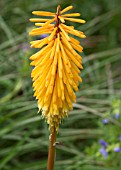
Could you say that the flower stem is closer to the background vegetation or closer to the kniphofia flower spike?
the kniphofia flower spike

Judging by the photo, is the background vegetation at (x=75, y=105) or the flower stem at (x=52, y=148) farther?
the background vegetation at (x=75, y=105)

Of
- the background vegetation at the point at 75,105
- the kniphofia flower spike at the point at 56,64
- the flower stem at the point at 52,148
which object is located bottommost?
the background vegetation at the point at 75,105

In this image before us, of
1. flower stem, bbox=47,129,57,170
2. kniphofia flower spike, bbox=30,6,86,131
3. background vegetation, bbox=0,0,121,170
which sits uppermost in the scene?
kniphofia flower spike, bbox=30,6,86,131

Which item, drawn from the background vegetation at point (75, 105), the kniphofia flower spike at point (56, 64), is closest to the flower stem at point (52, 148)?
the kniphofia flower spike at point (56, 64)

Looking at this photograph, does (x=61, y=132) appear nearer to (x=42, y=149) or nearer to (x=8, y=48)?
(x=42, y=149)

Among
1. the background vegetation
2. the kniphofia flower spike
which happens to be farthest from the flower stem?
the background vegetation

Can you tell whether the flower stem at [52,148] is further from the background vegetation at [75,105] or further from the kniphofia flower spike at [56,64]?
the background vegetation at [75,105]

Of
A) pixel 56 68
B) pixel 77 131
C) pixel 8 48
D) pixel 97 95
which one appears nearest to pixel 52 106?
pixel 56 68
